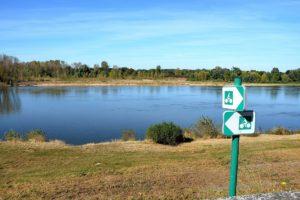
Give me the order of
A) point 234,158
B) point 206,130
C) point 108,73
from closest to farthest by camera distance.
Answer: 1. point 234,158
2. point 206,130
3. point 108,73

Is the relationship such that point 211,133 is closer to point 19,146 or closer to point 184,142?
Result: point 184,142

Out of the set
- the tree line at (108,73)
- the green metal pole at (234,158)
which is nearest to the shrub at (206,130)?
the green metal pole at (234,158)

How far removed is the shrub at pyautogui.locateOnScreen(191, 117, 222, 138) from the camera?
17938 millimetres

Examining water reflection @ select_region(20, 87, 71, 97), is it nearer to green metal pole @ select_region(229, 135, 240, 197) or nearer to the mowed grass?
the mowed grass

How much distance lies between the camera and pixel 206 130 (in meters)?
18.2

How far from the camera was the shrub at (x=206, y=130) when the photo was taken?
17.9 metres

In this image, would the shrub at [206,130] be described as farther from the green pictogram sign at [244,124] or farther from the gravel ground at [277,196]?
the gravel ground at [277,196]

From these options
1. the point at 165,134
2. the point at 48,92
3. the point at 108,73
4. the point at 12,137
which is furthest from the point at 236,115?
the point at 108,73

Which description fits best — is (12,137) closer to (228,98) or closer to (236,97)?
(228,98)

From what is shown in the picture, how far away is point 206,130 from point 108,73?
98651mm

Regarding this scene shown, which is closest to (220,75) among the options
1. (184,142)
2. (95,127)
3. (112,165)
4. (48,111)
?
(48,111)

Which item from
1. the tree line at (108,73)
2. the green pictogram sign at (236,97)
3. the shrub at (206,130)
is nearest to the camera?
the green pictogram sign at (236,97)

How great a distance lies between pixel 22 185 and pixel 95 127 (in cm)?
1752

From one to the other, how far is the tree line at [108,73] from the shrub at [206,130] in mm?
72568
